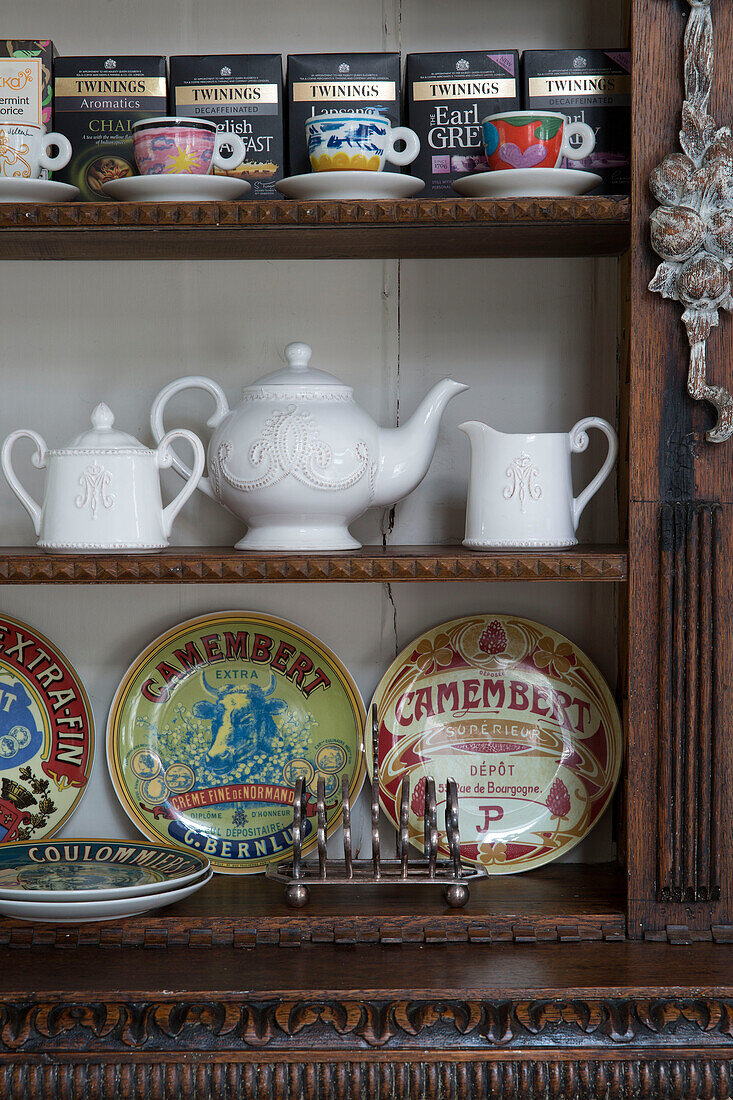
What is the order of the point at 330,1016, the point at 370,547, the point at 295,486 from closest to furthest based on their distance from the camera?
the point at 330,1016
the point at 295,486
the point at 370,547

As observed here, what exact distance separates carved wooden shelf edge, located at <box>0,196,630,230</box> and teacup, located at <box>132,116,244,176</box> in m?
0.06

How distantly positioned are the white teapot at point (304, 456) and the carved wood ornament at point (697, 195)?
0.30 meters

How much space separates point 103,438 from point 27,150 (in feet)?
1.11

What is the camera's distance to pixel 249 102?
4.17 ft

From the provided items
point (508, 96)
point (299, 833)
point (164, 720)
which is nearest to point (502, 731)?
point (299, 833)

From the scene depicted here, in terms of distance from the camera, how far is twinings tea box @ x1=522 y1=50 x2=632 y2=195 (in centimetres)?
126

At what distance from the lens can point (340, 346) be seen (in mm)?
1437

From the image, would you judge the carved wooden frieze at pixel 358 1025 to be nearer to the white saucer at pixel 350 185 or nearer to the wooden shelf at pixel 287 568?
the wooden shelf at pixel 287 568

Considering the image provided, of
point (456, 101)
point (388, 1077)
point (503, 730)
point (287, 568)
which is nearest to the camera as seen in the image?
point (388, 1077)

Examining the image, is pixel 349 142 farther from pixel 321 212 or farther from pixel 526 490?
pixel 526 490

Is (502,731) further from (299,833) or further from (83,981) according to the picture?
(83,981)

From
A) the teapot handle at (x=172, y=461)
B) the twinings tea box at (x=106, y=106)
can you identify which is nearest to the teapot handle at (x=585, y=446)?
the teapot handle at (x=172, y=461)

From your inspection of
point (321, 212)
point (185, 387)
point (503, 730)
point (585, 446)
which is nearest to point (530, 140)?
point (321, 212)

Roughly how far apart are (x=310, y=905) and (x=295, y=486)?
0.50 m
